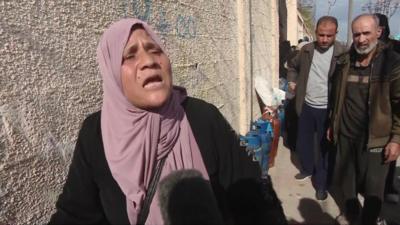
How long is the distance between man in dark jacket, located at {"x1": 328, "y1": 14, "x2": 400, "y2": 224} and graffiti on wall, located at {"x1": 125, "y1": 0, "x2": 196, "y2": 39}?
1.39 m

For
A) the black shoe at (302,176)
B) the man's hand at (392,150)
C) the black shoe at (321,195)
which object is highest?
the man's hand at (392,150)

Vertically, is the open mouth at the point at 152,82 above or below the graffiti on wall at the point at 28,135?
above

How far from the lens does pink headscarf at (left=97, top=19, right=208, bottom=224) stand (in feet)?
4.72

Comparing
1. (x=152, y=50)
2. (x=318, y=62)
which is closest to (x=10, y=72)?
(x=152, y=50)

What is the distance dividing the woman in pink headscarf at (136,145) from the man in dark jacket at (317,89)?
2781mm

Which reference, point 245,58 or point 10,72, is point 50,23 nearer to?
point 10,72

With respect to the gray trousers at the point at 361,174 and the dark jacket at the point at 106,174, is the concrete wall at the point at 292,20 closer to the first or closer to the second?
the gray trousers at the point at 361,174

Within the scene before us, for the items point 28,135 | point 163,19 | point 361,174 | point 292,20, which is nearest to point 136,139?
point 28,135

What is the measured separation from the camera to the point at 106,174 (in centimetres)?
150

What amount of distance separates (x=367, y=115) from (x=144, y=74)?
2219 mm

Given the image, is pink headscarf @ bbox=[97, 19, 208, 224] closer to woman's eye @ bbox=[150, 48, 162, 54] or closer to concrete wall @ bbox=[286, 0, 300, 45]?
woman's eye @ bbox=[150, 48, 162, 54]

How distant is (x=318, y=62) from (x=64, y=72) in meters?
3.02

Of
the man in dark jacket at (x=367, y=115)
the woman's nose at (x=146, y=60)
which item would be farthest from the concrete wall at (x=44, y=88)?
the man in dark jacket at (x=367, y=115)

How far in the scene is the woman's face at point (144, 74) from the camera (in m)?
1.45
